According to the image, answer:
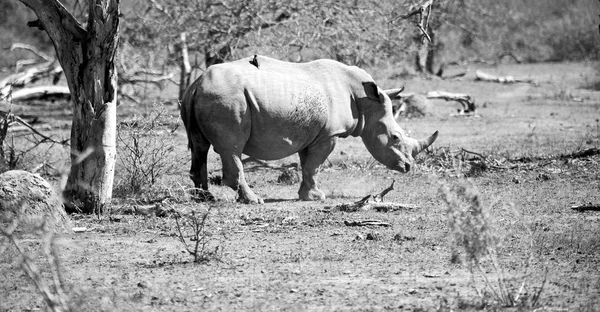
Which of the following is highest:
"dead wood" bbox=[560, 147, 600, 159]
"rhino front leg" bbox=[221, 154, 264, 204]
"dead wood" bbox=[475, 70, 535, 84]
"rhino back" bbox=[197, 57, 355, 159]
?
"dead wood" bbox=[475, 70, 535, 84]

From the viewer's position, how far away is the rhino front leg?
10.2m

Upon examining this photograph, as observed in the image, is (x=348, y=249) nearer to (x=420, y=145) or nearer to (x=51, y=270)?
(x=51, y=270)

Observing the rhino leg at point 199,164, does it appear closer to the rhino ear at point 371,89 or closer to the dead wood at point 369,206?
the dead wood at point 369,206

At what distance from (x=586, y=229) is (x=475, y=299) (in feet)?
8.61

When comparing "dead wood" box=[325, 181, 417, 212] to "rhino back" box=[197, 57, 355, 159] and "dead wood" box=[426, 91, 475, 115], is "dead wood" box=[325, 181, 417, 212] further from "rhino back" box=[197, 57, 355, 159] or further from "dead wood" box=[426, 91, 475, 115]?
"dead wood" box=[426, 91, 475, 115]

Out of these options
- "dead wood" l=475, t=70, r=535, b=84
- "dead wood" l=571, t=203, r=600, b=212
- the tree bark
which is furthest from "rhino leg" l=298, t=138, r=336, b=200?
"dead wood" l=475, t=70, r=535, b=84

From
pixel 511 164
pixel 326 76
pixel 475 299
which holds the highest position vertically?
pixel 326 76

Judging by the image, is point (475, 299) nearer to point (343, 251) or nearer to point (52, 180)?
point (343, 251)

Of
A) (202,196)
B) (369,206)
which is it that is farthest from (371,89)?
(202,196)

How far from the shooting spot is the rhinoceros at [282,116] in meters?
9.98

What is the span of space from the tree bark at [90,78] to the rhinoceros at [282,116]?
1108 mm

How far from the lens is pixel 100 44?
29.7 feet

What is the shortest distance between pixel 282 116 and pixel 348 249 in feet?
8.98

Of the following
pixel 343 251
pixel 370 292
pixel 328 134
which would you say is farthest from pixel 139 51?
pixel 370 292
